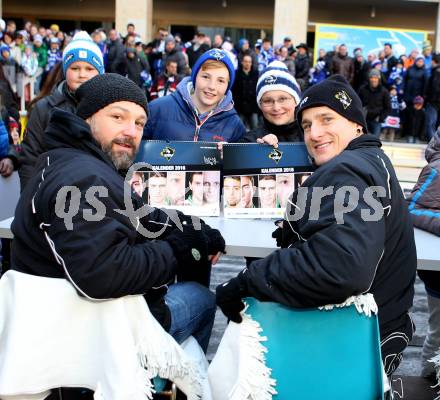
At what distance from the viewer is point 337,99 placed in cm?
238

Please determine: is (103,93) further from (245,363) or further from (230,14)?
(230,14)

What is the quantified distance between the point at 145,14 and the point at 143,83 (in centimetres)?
1111

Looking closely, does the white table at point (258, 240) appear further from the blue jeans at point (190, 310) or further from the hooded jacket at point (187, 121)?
the hooded jacket at point (187, 121)

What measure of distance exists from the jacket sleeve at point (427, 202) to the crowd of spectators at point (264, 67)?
9.89 meters

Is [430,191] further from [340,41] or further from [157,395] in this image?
[340,41]

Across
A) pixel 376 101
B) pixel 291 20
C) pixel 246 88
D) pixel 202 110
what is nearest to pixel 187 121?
pixel 202 110

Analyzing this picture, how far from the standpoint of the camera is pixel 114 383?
2.00 m

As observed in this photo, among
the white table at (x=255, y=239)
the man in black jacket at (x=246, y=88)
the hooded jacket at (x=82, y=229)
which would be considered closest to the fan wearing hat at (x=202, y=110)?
the white table at (x=255, y=239)

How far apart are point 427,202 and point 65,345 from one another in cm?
206

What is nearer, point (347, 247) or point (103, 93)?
point (347, 247)

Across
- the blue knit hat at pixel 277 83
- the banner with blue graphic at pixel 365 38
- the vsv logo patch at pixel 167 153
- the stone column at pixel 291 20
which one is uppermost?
the stone column at pixel 291 20

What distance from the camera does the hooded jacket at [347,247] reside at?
1.93 metres

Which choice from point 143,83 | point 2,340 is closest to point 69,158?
point 2,340

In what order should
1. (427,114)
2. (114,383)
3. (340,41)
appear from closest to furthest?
1. (114,383)
2. (427,114)
3. (340,41)
